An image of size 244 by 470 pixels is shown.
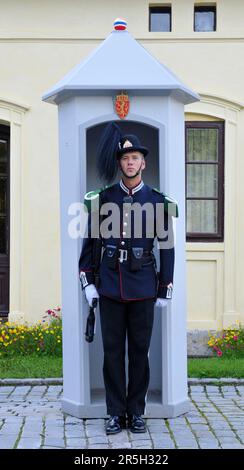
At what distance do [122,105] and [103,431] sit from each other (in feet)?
7.34

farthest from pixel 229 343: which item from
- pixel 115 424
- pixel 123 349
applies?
pixel 115 424

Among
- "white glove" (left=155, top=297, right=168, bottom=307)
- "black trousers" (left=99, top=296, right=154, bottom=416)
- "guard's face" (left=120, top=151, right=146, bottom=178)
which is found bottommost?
"black trousers" (left=99, top=296, right=154, bottom=416)

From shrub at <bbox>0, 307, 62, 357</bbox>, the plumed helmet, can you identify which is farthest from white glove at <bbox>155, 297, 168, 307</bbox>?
shrub at <bbox>0, 307, 62, 357</bbox>

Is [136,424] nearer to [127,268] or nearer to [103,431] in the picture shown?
[103,431]

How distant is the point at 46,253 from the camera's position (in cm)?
830

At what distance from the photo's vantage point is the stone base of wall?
8.23 m

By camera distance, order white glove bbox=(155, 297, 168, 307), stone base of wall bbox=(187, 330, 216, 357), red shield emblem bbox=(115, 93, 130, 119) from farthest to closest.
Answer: stone base of wall bbox=(187, 330, 216, 357) < red shield emblem bbox=(115, 93, 130, 119) < white glove bbox=(155, 297, 168, 307)

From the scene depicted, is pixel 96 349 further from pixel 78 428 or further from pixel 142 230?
pixel 142 230

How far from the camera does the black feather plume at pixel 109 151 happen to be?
5.25 meters

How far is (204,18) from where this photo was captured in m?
8.41

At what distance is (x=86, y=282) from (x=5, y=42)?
4003 mm

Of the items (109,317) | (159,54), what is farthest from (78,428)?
(159,54)

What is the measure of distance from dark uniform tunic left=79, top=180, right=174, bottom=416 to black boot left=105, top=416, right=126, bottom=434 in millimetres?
43

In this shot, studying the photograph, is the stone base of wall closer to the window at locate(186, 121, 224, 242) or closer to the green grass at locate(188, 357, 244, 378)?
the green grass at locate(188, 357, 244, 378)
